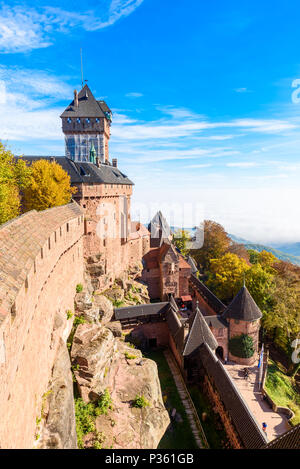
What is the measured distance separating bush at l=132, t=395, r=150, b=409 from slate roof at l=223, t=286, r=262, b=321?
14.2 meters

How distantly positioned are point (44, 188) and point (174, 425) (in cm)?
2096

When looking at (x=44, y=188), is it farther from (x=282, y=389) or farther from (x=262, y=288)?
(x=282, y=389)

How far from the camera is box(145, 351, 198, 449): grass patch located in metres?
16.0

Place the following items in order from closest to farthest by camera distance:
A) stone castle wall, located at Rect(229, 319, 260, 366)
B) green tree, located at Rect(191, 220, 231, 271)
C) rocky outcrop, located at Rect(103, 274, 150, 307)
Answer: stone castle wall, located at Rect(229, 319, 260, 366) → rocky outcrop, located at Rect(103, 274, 150, 307) → green tree, located at Rect(191, 220, 231, 271)

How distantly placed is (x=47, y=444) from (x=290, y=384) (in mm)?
27239

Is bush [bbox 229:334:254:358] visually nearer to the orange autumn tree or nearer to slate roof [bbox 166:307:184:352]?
slate roof [bbox 166:307:184:352]

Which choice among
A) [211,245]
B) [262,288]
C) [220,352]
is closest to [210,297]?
[262,288]

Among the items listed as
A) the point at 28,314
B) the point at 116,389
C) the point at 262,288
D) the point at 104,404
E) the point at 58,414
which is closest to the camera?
the point at 28,314

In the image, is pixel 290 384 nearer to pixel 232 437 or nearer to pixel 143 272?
pixel 232 437

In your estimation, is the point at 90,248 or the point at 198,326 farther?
the point at 90,248

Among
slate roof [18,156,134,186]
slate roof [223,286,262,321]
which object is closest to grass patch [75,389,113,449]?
slate roof [223,286,262,321]

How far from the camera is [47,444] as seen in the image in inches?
343

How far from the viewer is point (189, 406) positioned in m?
19.5
